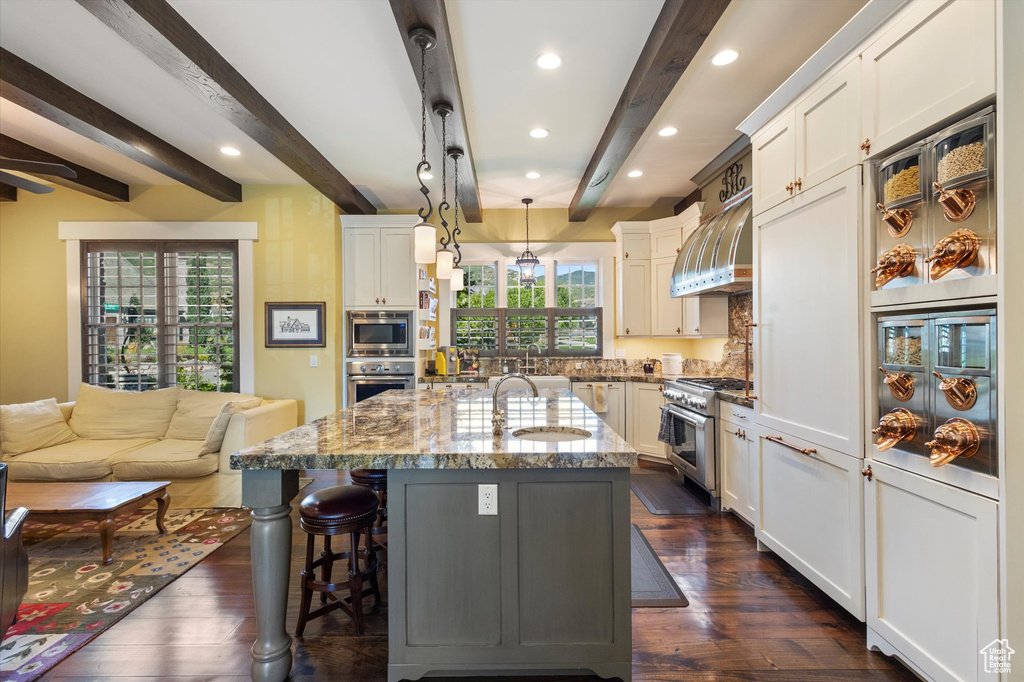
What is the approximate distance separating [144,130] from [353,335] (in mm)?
2328

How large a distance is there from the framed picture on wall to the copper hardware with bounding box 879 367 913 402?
178 inches

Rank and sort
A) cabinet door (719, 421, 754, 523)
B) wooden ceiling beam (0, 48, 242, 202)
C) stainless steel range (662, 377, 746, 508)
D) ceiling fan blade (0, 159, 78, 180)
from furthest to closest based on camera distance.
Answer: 1. stainless steel range (662, 377, 746, 508)
2. cabinet door (719, 421, 754, 523)
3. wooden ceiling beam (0, 48, 242, 202)
4. ceiling fan blade (0, 159, 78, 180)

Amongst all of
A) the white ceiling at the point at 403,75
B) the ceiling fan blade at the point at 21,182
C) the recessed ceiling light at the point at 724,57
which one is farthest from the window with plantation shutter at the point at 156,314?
the recessed ceiling light at the point at 724,57

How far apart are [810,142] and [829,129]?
0.13 m

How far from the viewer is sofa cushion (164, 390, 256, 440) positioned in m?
4.04

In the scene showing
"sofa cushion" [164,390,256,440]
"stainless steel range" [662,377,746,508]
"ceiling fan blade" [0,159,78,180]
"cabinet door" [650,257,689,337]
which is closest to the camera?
"ceiling fan blade" [0,159,78,180]

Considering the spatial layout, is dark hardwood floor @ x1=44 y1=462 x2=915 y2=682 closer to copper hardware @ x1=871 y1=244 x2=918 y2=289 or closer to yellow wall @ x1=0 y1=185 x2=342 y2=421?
copper hardware @ x1=871 y1=244 x2=918 y2=289

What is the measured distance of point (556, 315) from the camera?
5.54 meters

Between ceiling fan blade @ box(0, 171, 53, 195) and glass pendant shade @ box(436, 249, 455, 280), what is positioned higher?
ceiling fan blade @ box(0, 171, 53, 195)

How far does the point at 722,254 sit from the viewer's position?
326cm

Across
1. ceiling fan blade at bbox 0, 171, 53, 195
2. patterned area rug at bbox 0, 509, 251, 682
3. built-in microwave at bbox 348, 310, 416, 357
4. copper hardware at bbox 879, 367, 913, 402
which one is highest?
ceiling fan blade at bbox 0, 171, 53, 195

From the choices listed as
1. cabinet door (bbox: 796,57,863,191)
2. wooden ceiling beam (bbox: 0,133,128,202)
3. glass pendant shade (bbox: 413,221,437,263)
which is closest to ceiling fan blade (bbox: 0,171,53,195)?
wooden ceiling beam (bbox: 0,133,128,202)

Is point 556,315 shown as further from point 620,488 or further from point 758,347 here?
point 620,488

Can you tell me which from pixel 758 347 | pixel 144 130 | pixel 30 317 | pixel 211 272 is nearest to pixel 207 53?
pixel 144 130
